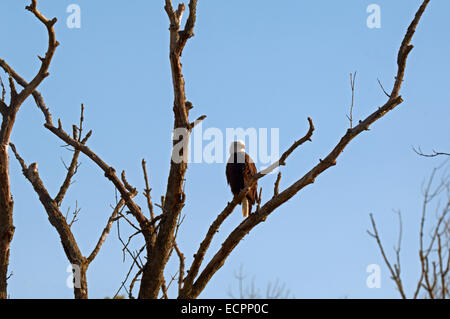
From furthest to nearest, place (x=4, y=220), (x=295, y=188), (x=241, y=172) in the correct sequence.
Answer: (x=241, y=172)
(x=4, y=220)
(x=295, y=188)

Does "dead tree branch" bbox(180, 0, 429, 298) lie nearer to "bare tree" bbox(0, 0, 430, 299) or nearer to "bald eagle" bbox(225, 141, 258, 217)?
"bare tree" bbox(0, 0, 430, 299)

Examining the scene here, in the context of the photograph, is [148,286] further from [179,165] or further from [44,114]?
[44,114]

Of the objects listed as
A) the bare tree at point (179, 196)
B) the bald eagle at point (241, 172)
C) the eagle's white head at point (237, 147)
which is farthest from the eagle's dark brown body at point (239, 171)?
the bare tree at point (179, 196)

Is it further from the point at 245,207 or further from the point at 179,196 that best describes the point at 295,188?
the point at 245,207

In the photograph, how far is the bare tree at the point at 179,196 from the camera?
3.97 metres

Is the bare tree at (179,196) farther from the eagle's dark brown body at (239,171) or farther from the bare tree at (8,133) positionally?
the eagle's dark brown body at (239,171)

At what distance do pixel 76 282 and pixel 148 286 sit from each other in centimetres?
45

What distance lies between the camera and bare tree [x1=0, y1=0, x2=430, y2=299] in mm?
3971

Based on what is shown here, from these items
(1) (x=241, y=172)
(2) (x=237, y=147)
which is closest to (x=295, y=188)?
(1) (x=241, y=172)

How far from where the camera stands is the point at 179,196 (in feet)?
14.0

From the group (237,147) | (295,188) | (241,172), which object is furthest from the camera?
(237,147)
